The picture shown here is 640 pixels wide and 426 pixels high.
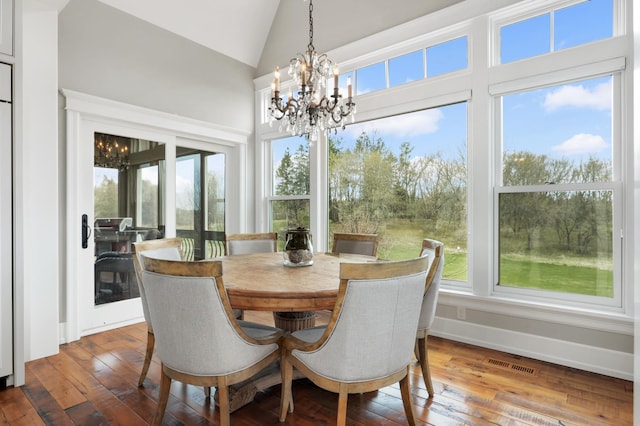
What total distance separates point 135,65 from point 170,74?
1.28 ft

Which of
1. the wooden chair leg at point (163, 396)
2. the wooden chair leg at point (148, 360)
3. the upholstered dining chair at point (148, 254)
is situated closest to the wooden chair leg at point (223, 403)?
the wooden chair leg at point (163, 396)

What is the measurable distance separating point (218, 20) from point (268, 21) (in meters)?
0.77

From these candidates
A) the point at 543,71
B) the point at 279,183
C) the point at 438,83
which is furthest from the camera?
the point at 279,183

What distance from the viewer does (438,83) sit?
3311mm

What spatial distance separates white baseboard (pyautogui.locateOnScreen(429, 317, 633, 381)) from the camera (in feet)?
8.05

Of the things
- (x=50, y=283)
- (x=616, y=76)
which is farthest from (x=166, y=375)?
(x=616, y=76)

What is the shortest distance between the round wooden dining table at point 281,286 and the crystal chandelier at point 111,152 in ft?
6.85

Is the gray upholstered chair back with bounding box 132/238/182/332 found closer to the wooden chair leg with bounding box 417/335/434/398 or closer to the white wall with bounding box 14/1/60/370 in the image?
the white wall with bounding box 14/1/60/370

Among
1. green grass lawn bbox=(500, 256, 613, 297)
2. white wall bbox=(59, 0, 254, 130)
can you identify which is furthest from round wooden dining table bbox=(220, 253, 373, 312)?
white wall bbox=(59, 0, 254, 130)

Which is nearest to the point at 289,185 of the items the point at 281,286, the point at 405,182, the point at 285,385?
the point at 405,182

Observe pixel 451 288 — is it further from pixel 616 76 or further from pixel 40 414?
pixel 40 414

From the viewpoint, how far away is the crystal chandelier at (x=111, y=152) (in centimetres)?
347

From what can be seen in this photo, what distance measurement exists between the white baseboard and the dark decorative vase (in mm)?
1640

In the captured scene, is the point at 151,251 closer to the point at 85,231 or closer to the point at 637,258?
the point at 85,231
